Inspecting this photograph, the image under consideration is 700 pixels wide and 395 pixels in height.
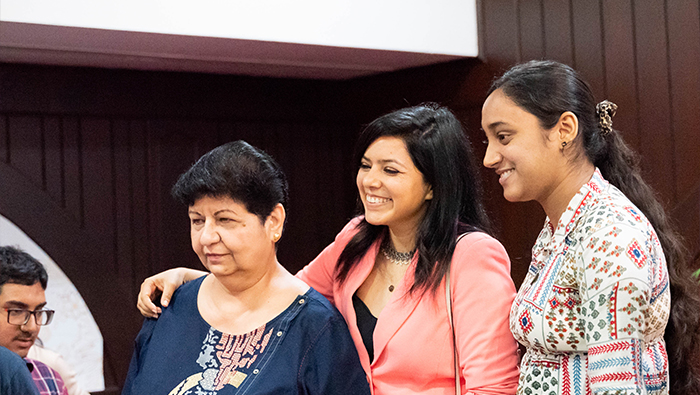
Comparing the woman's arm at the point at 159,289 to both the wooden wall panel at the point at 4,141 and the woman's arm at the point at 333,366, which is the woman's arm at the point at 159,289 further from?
the wooden wall panel at the point at 4,141

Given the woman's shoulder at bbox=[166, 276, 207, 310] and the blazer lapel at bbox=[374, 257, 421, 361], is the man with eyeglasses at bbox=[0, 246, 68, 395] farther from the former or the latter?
the blazer lapel at bbox=[374, 257, 421, 361]

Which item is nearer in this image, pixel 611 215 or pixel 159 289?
pixel 611 215

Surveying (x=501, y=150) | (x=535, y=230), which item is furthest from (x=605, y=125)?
(x=535, y=230)

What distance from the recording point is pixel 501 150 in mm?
1710

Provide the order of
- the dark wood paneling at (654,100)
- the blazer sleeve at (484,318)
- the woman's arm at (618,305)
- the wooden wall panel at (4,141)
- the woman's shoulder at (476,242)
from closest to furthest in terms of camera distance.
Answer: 1. the woman's arm at (618,305)
2. the blazer sleeve at (484,318)
3. the woman's shoulder at (476,242)
4. the dark wood paneling at (654,100)
5. the wooden wall panel at (4,141)

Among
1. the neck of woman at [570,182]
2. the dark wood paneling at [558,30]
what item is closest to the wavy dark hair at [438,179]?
the neck of woman at [570,182]

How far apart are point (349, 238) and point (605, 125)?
Result: 86 centimetres

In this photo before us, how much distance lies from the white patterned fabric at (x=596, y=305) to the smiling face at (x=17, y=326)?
1.70 meters

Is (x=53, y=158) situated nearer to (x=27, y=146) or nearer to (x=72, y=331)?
(x=27, y=146)

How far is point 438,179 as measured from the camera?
1981 mm

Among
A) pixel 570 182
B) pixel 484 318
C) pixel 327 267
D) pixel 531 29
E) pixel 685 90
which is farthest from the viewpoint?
pixel 531 29

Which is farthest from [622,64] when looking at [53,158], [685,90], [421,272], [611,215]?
[53,158]

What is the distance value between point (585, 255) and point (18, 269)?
1947 millimetres

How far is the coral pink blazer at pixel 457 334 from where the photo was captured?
177 centimetres
